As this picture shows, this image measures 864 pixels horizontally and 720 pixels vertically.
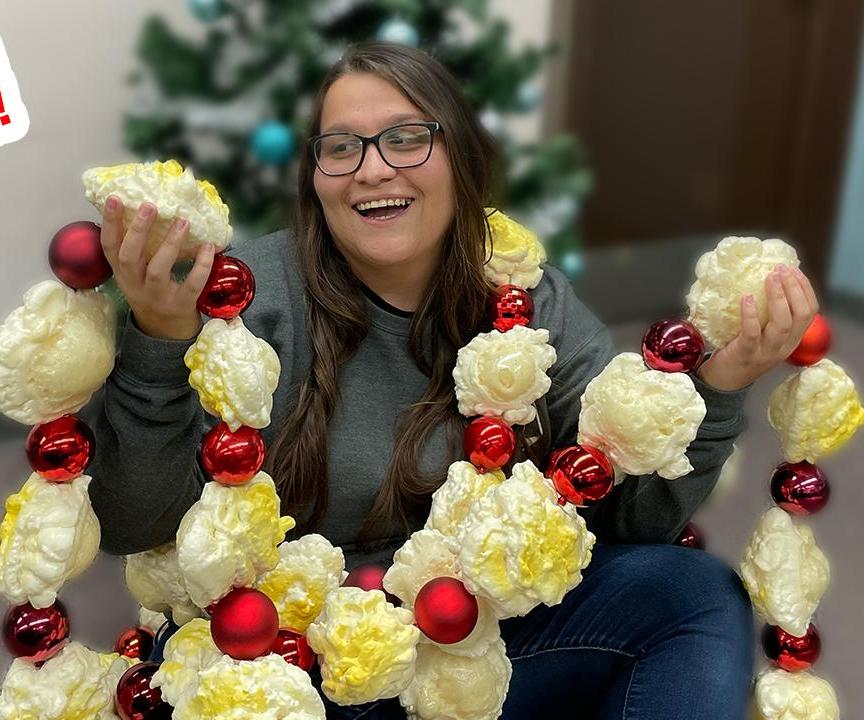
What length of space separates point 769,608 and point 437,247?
0.51m

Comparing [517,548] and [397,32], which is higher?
[397,32]

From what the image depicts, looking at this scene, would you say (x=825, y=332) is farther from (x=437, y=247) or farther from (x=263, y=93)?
(x=263, y=93)

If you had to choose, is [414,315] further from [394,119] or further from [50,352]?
[50,352]

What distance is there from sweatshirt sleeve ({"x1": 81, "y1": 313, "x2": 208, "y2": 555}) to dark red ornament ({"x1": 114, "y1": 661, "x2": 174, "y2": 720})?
4.4 inches

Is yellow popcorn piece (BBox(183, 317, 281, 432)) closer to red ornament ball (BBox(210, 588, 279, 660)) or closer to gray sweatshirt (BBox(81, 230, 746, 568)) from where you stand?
gray sweatshirt (BBox(81, 230, 746, 568))

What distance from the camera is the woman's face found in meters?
0.99

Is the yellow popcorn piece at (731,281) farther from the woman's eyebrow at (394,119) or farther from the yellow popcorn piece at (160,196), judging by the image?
the yellow popcorn piece at (160,196)

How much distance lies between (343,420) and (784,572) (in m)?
0.47

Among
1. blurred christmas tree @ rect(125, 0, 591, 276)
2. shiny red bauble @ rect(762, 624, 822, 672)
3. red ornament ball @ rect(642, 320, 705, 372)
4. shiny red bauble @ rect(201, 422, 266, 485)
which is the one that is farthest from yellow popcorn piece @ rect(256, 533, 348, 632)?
blurred christmas tree @ rect(125, 0, 591, 276)

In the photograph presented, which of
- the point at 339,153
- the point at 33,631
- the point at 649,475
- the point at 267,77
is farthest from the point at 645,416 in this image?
the point at 267,77

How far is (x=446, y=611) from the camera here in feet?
2.71

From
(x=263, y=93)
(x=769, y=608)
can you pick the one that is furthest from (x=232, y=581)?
(x=263, y=93)

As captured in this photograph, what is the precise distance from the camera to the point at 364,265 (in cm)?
105

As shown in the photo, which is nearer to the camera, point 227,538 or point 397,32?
point 227,538
